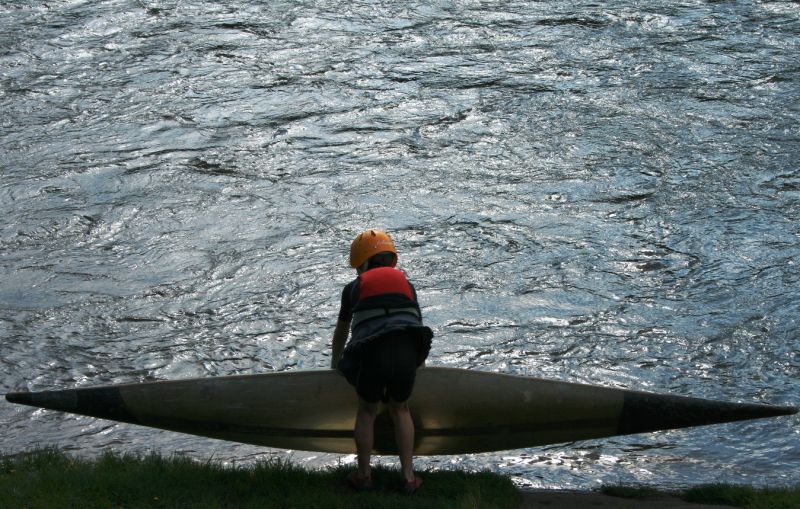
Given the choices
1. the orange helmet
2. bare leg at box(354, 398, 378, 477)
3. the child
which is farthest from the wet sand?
the orange helmet

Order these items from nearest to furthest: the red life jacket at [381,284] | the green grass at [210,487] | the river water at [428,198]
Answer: the green grass at [210,487], the red life jacket at [381,284], the river water at [428,198]

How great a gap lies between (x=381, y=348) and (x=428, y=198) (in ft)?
18.9

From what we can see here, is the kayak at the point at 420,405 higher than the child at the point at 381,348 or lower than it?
lower

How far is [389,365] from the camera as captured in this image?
5.37 m

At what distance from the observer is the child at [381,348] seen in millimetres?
5375

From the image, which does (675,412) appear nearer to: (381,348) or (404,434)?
(404,434)

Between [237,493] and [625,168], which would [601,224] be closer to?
[625,168]

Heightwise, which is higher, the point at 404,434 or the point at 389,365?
the point at 389,365

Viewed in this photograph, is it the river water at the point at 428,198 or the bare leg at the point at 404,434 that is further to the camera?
the river water at the point at 428,198

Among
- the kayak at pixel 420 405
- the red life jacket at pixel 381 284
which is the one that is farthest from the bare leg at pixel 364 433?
the red life jacket at pixel 381 284

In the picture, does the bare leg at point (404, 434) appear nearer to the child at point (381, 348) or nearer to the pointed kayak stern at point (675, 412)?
the child at point (381, 348)

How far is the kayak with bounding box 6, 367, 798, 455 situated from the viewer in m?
5.75

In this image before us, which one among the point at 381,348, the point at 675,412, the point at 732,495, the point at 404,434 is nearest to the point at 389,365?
the point at 381,348

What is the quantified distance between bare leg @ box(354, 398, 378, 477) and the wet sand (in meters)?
0.79
